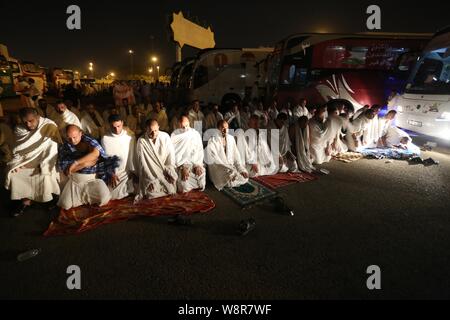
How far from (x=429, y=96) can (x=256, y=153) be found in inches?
206

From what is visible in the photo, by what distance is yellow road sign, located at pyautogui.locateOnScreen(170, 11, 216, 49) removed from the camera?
811 inches

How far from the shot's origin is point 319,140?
5926 millimetres

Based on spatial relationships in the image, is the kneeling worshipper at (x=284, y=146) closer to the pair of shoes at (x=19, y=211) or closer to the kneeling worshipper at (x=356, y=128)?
the kneeling worshipper at (x=356, y=128)

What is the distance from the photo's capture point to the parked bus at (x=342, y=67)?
386 inches

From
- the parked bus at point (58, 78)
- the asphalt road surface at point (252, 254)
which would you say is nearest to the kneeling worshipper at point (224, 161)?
the asphalt road surface at point (252, 254)

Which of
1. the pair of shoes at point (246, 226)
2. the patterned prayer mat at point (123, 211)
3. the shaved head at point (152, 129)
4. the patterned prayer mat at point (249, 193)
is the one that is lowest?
the pair of shoes at point (246, 226)

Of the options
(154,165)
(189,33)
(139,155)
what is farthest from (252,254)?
(189,33)

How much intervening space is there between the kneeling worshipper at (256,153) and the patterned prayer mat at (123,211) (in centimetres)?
125

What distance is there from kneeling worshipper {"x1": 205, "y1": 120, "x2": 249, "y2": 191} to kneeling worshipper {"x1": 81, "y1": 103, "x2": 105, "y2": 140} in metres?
3.49

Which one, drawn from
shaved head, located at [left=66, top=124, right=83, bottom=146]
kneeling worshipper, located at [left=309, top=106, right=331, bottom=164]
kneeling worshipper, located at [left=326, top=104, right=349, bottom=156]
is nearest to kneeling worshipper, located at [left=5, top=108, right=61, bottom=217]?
shaved head, located at [left=66, top=124, right=83, bottom=146]

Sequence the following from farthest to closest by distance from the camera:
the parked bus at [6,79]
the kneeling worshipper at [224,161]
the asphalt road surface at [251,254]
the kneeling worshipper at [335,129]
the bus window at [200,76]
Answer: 1. the parked bus at [6,79]
2. the bus window at [200,76]
3. the kneeling worshipper at [335,129]
4. the kneeling worshipper at [224,161]
5. the asphalt road surface at [251,254]
